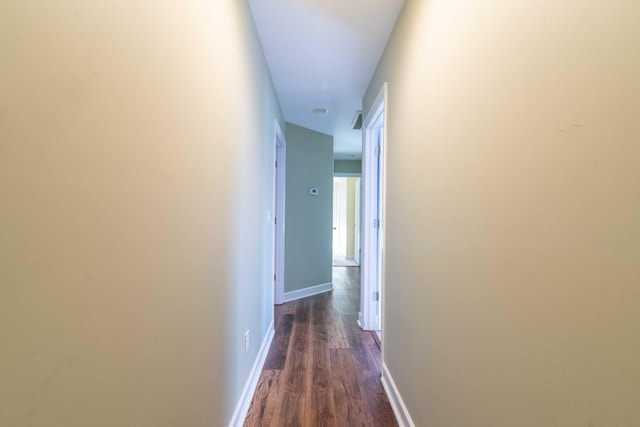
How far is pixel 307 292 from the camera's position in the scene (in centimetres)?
424

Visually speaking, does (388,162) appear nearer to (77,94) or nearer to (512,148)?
(512,148)

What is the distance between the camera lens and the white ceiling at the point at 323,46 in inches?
69.8

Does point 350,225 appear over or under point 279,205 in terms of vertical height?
under

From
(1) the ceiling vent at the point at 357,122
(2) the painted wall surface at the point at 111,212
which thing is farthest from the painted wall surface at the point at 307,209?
(2) the painted wall surface at the point at 111,212

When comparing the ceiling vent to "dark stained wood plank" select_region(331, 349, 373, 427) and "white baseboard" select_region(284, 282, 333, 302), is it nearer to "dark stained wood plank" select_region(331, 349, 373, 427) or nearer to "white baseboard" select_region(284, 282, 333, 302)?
"white baseboard" select_region(284, 282, 333, 302)

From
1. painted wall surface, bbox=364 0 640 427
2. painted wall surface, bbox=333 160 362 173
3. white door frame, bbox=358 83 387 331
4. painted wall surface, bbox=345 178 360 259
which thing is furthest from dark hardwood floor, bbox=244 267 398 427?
painted wall surface, bbox=345 178 360 259

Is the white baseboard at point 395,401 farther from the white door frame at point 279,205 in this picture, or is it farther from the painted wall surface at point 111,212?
the white door frame at point 279,205

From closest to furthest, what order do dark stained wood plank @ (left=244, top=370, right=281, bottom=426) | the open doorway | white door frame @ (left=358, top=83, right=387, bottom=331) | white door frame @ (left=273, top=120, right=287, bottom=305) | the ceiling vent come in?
dark stained wood plank @ (left=244, top=370, right=281, bottom=426), white door frame @ (left=358, top=83, right=387, bottom=331), the ceiling vent, white door frame @ (left=273, top=120, right=287, bottom=305), the open doorway

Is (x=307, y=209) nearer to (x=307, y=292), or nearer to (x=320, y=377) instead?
(x=307, y=292)

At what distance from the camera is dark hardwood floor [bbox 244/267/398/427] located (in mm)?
1723

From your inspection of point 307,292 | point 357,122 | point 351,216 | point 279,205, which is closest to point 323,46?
Result: point 357,122

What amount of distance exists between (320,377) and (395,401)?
0.58 m

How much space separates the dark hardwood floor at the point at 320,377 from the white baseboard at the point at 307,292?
434mm

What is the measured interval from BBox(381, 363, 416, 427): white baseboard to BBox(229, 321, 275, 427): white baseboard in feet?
2.78
